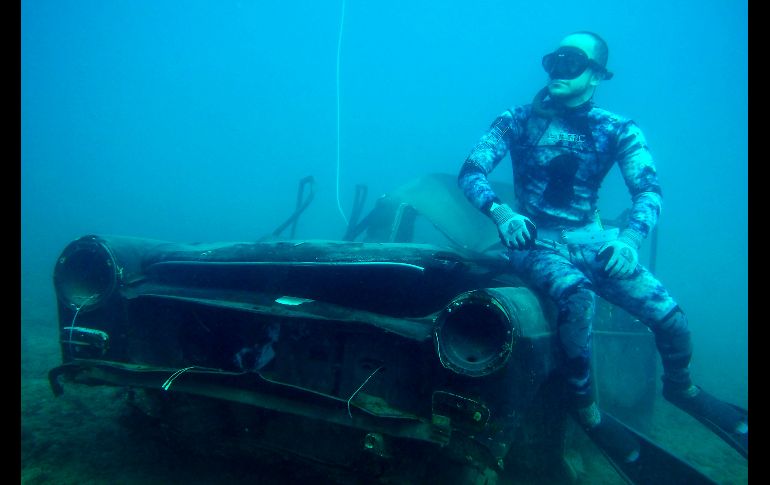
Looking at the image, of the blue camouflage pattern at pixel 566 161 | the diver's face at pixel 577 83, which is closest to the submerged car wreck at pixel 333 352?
the blue camouflage pattern at pixel 566 161

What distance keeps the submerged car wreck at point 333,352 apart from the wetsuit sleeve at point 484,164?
0.45 meters

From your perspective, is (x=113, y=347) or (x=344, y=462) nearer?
(x=344, y=462)

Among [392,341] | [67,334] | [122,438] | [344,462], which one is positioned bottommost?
[122,438]

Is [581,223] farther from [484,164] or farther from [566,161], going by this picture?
[484,164]

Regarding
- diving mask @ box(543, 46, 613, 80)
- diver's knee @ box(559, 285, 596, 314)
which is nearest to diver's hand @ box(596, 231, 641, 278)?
diver's knee @ box(559, 285, 596, 314)

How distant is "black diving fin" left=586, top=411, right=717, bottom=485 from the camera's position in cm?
204

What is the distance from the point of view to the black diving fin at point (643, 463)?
2.04 meters

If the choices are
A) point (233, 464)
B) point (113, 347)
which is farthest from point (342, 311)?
point (113, 347)

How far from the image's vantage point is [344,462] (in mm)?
1572

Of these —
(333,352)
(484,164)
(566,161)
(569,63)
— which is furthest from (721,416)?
(569,63)

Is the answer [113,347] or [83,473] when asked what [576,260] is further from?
[83,473]

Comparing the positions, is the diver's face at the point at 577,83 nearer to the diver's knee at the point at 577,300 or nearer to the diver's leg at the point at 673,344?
the diver's leg at the point at 673,344

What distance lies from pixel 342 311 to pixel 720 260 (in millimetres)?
65994
